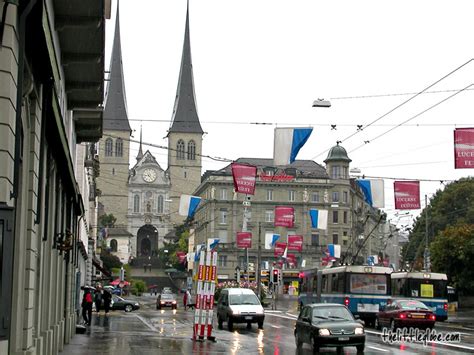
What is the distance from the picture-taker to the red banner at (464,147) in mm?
28406

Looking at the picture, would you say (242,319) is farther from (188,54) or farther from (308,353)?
(188,54)

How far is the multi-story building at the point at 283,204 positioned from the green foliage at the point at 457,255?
48.3 meters

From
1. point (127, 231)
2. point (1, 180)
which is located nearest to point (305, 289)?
point (1, 180)

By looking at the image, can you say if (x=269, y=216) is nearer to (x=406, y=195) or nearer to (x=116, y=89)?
(x=116, y=89)

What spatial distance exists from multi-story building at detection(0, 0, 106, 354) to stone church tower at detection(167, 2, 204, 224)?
135284mm

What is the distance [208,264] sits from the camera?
91.5 feet

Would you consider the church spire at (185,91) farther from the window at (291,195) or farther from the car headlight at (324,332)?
the car headlight at (324,332)

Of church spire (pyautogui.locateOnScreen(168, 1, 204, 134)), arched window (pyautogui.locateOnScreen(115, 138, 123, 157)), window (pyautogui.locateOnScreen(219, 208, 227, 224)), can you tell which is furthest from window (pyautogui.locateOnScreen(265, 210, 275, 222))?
arched window (pyautogui.locateOnScreen(115, 138, 123, 157))

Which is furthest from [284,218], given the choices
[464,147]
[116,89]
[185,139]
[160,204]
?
[160,204]

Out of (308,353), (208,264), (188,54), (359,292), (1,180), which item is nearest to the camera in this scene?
(1,180)

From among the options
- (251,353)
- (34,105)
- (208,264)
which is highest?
(34,105)

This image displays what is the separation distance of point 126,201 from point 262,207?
68.6 metres

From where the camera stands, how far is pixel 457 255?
6725 cm

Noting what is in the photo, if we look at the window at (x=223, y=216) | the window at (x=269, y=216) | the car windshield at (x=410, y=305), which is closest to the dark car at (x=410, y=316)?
the car windshield at (x=410, y=305)
